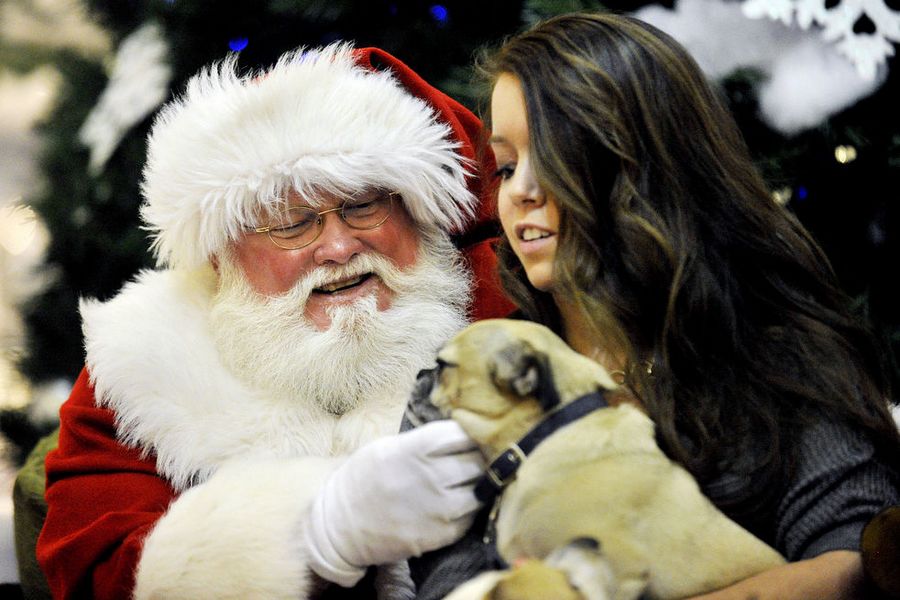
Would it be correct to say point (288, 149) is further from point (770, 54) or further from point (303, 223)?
point (770, 54)

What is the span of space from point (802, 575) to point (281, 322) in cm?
85

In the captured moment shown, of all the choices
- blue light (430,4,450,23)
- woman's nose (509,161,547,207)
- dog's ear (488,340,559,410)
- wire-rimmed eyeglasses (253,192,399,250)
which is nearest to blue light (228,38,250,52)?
blue light (430,4,450,23)

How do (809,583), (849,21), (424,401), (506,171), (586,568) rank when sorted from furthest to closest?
(849,21) → (506,171) → (424,401) → (809,583) → (586,568)

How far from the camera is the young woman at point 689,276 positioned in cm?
111

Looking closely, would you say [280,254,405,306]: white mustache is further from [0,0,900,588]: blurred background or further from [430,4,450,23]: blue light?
[430,4,450,23]: blue light

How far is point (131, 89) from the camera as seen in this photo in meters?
2.22

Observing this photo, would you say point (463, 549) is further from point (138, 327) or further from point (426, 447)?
point (138, 327)

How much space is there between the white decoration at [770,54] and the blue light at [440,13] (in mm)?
459

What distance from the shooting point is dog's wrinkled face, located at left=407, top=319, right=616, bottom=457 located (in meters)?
1.02

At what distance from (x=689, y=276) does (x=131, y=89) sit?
→ 5.10 feet

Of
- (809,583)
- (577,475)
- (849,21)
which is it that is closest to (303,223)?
(577,475)

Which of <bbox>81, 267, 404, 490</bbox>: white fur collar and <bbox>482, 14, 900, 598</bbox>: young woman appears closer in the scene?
<bbox>482, 14, 900, 598</bbox>: young woman

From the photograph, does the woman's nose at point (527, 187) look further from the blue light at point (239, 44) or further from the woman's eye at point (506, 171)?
the blue light at point (239, 44)

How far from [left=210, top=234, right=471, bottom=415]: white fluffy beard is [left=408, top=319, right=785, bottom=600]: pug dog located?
0.39 metres
